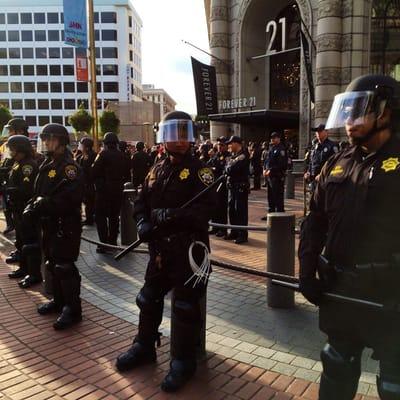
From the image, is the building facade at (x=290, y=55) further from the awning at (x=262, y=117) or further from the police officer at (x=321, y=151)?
the police officer at (x=321, y=151)

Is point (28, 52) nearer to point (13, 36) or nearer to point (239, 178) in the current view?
point (13, 36)

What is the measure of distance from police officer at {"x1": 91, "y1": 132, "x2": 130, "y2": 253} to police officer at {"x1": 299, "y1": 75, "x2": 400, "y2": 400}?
5487 millimetres

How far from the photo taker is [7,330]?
4.39 meters

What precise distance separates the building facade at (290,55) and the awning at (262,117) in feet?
0.13

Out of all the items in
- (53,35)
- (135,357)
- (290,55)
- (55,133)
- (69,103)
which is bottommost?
(135,357)

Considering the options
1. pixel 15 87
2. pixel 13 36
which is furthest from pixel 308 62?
pixel 13 36

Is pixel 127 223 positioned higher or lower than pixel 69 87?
lower

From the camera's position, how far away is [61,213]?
14.4 ft

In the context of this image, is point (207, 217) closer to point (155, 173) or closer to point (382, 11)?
point (155, 173)

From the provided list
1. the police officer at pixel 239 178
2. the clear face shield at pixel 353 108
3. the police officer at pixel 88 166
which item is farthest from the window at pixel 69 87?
the clear face shield at pixel 353 108

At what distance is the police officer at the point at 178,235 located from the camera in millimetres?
3234

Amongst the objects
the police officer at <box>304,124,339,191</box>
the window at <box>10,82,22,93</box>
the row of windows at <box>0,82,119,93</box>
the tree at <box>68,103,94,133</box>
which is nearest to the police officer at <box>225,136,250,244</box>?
the police officer at <box>304,124,339,191</box>

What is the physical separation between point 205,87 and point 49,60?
7300 cm

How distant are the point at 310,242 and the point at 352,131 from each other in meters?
0.68
